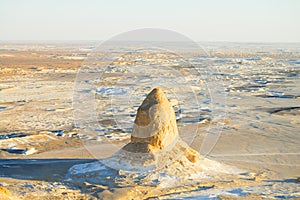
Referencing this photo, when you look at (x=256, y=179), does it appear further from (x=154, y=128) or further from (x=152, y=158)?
(x=154, y=128)

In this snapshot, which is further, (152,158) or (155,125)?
(155,125)

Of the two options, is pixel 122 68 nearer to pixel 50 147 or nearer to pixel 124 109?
pixel 124 109

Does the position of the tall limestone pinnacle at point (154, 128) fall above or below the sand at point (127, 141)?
above

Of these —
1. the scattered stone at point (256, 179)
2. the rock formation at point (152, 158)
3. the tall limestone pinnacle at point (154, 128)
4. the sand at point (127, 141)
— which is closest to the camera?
the sand at point (127, 141)

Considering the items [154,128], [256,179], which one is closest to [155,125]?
[154,128]

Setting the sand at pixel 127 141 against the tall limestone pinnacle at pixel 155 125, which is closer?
the sand at pixel 127 141

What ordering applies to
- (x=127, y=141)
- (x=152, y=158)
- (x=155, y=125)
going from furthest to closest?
1. (x=127, y=141)
2. (x=155, y=125)
3. (x=152, y=158)

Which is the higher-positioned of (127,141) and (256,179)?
(256,179)

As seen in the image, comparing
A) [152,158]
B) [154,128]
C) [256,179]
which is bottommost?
[256,179]

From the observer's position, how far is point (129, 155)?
14.2 metres

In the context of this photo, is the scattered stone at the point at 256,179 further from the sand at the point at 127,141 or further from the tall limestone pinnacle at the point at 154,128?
the tall limestone pinnacle at the point at 154,128

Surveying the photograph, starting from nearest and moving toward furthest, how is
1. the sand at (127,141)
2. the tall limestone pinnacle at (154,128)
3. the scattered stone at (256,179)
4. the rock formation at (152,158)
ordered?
the sand at (127,141) < the rock formation at (152,158) < the scattered stone at (256,179) < the tall limestone pinnacle at (154,128)

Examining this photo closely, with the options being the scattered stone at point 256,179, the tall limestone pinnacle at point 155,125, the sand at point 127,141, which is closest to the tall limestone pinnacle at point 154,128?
the tall limestone pinnacle at point 155,125

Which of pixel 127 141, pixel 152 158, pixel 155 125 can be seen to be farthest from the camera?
pixel 127 141
